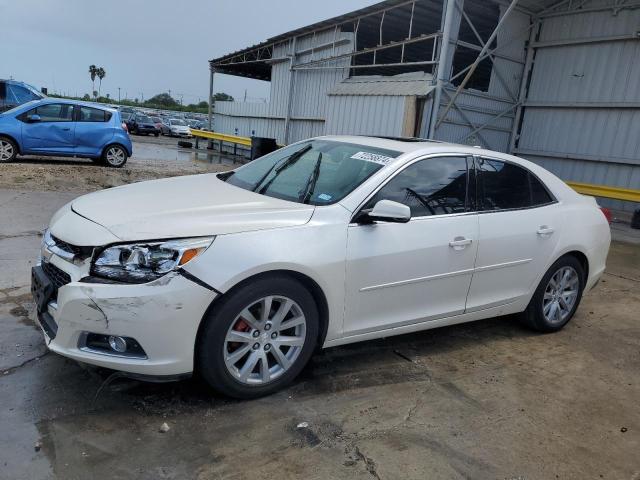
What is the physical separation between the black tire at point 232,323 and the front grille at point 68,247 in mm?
790

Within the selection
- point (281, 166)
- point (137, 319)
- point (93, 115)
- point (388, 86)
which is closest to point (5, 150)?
point (93, 115)

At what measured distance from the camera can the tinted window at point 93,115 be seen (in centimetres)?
1282

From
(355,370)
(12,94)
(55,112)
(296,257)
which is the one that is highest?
(12,94)

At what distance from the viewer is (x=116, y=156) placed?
13.5 metres

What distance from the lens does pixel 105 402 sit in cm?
303

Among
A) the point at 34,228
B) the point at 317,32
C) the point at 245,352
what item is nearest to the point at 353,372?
the point at 245,352

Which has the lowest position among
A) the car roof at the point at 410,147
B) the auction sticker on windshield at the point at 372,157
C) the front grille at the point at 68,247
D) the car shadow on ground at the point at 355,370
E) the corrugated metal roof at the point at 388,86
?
the car shadow on ground at the point at 355,370

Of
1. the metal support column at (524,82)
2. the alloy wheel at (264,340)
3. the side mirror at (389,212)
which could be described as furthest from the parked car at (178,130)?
the alloy wheel at (264,340)

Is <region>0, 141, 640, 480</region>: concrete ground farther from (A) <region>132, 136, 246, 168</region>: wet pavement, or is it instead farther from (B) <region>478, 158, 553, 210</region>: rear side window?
(A) <region>132, 136, 246, 168</region>: wet pavement

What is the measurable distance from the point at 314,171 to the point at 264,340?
135cm

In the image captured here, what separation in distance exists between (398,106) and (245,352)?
11.8 m

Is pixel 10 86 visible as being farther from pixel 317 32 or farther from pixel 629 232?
pixel 629 232

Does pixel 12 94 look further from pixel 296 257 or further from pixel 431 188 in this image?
pixel 296 257

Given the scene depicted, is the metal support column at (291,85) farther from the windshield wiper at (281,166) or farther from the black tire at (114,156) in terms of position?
the windshield wiper at (281,166)
